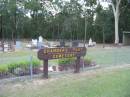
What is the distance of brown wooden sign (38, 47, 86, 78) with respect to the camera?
9.41m

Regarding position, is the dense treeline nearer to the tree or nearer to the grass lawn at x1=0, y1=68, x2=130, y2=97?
the tree

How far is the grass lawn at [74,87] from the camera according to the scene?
719cm

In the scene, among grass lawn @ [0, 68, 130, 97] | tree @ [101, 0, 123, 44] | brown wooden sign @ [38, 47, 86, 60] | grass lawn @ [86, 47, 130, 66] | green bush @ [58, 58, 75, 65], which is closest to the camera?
grass lawn @ [0, 68, 130, 97]

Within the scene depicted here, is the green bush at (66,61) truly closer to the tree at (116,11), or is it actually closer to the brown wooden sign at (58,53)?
the brown wooden sign at (58,53)

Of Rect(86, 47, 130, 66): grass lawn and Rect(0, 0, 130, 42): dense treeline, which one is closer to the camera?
Rect(86, 47, 130, 66): grass lawn

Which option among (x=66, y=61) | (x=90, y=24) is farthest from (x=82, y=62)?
(x=90, y=24)

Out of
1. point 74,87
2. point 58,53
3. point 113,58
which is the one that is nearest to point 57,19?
point 113,58

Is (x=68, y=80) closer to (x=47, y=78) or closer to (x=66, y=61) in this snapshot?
(x=47, y=78)

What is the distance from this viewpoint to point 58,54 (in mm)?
9961

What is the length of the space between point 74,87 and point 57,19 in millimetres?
40983

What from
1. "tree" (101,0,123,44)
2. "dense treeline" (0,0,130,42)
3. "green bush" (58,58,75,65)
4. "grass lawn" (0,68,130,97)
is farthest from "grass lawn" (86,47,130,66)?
"dense treeline" (0,0,130,42)

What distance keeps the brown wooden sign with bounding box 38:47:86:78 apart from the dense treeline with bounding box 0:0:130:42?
3133 cm

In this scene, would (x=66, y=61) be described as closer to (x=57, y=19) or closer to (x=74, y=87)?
(x=74, y=87)

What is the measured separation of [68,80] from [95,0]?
111ft
